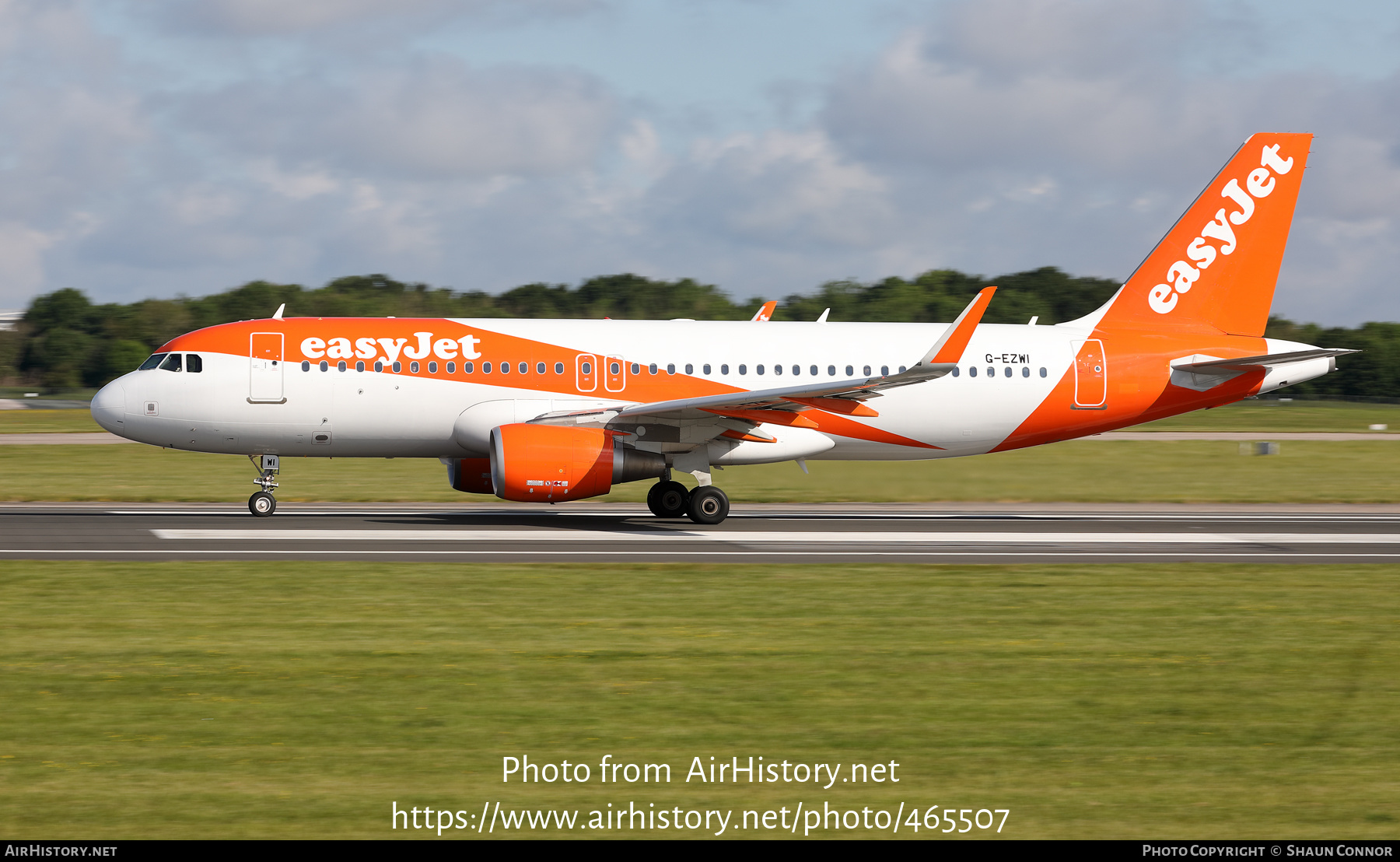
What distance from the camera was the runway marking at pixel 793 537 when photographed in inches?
790

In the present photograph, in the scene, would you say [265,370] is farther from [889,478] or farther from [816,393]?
[889,478]

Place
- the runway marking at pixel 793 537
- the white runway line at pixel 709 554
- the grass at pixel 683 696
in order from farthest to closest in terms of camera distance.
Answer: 1. the runway marking at pixel 793 537
2. the white runway line at pixel 709 554
3. the grass at pixel 683 696

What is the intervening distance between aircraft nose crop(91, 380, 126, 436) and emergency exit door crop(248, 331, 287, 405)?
7.49 feet

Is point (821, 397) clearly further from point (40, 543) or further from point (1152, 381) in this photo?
point (40, 543)

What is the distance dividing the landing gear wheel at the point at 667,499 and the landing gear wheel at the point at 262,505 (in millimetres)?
6875

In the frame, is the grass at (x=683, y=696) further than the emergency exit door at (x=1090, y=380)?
No

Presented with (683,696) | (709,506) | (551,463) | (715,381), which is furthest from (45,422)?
(683,696)

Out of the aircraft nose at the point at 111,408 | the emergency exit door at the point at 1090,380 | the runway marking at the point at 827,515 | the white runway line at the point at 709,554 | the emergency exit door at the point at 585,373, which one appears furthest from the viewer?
the emergency exit door at the point at 1090,380

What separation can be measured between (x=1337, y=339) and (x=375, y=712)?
346 feet

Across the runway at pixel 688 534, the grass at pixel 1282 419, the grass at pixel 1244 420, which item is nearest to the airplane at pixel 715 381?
the runway at pixel 688 534

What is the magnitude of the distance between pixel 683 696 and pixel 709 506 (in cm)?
1367

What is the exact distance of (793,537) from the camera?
69.7 feet

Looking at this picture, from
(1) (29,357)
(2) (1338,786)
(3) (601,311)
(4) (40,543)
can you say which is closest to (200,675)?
(2) (1338,786)

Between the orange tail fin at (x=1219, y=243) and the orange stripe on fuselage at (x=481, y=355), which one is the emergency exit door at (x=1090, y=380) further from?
the orange stripe on fuselage at (x=481, y=355)
